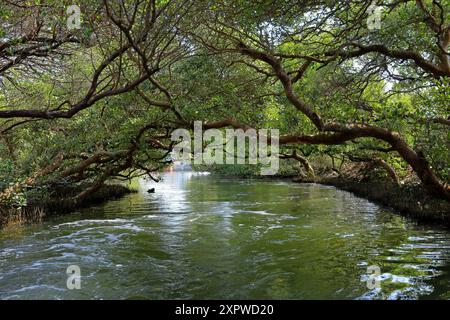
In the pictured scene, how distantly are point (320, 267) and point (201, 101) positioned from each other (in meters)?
6.60

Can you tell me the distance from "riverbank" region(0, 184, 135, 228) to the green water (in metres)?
0.45

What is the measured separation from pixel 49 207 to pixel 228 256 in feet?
29.9

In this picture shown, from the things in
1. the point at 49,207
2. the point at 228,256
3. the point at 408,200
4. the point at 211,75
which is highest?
the point at 211,75

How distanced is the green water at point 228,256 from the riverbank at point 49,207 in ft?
1.49

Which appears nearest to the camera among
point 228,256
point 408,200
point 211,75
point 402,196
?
point 228,256

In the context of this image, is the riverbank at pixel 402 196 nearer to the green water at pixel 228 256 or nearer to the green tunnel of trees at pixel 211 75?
the green water at pixel 228 256

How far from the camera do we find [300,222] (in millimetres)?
13828

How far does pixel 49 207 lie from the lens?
15570mm

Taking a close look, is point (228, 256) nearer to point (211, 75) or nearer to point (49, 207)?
point (211, 75)

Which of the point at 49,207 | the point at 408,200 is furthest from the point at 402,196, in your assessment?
the point at 49,207

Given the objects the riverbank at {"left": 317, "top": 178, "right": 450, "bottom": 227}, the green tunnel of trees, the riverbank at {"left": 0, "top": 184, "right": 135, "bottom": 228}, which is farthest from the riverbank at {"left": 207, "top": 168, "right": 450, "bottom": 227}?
the riverbank at {"left": 0, "top": 184, "right": 135, "bottom": 228}

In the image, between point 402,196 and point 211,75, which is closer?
point 211,75

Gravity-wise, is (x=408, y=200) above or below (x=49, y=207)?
above

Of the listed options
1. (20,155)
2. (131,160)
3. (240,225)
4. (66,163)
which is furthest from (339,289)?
(20,155)
